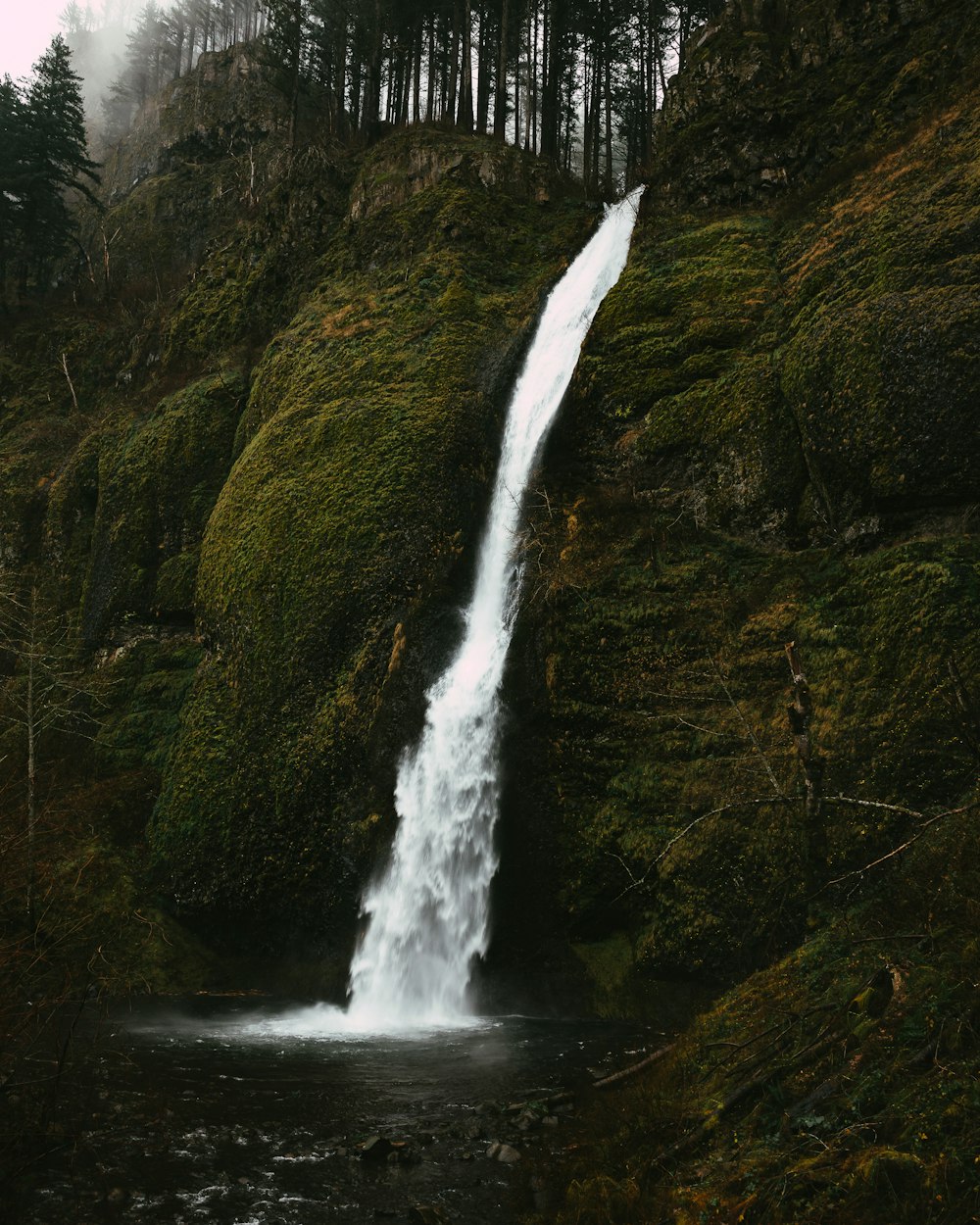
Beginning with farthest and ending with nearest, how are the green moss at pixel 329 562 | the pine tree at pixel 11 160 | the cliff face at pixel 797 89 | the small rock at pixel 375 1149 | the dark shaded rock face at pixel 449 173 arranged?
the pine tree at pixel 11 160 → the dark shaded rock face at pixel 449 173 → the cliff face at pixel 797 89 → the green moss at pixel 329 562 → the small rock at pixel 375 1149

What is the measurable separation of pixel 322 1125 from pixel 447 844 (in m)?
5.50

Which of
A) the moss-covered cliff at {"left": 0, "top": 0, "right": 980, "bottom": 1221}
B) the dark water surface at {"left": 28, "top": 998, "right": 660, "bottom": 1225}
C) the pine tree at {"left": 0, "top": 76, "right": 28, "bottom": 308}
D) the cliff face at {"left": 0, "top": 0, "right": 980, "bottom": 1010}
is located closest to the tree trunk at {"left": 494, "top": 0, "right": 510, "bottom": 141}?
the cliff face at {"left": 0, "top": 0, "right": 980, "bottom": 1010}

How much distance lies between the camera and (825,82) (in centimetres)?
1698

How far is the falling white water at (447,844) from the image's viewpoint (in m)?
11.6

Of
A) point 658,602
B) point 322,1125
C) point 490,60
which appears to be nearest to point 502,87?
point 490,60

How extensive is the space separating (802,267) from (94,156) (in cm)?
6320

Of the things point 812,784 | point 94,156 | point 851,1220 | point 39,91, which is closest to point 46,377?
point 39,91

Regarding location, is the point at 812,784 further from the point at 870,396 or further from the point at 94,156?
the point at 94,156

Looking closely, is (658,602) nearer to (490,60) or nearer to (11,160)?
(490,60)

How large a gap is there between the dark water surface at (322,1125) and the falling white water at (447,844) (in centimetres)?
114

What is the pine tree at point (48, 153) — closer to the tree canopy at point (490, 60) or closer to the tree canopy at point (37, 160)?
the tree canopy at point (37, 160)

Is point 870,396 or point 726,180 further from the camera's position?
point 726,180

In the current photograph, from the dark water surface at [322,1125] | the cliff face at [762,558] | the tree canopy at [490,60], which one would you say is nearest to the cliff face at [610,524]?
the cliff face at [762,558]

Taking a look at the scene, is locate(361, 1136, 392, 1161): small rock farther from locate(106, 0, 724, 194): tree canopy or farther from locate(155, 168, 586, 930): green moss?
locate(106, 0, 724, 194): tree canopy
